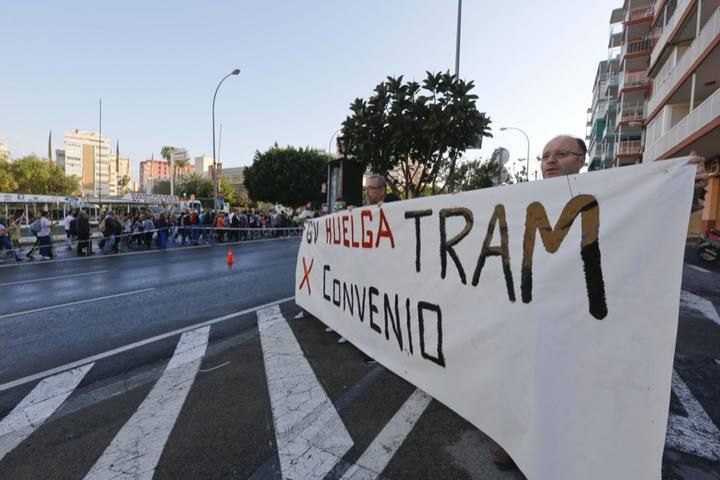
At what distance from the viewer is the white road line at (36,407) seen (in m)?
2.94

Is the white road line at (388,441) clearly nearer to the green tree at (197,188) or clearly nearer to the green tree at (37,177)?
the green tree at (37,177)

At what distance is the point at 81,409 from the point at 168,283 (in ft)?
20.6

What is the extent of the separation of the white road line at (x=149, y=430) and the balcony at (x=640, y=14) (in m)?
42.9

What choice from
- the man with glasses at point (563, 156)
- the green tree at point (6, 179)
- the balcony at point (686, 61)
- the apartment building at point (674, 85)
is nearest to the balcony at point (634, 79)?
the apartment building at point (674, 85)

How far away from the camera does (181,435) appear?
2.88m

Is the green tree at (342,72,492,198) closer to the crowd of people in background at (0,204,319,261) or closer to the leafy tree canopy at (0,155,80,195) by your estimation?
the crowd of people in background at (0,204,319,261)

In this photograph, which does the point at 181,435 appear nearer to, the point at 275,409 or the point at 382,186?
the point at 275,409

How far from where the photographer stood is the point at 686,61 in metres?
18.8

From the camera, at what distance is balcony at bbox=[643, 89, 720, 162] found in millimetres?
14589

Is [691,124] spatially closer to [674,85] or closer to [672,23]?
[674,85]

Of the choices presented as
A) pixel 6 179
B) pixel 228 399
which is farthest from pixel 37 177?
pixel 228 399

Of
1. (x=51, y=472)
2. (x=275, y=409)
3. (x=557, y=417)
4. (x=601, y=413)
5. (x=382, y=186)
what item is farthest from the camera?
(x=382, y=186)

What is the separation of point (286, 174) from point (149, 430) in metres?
48.3

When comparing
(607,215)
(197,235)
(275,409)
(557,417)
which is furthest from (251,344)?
(197,235)
